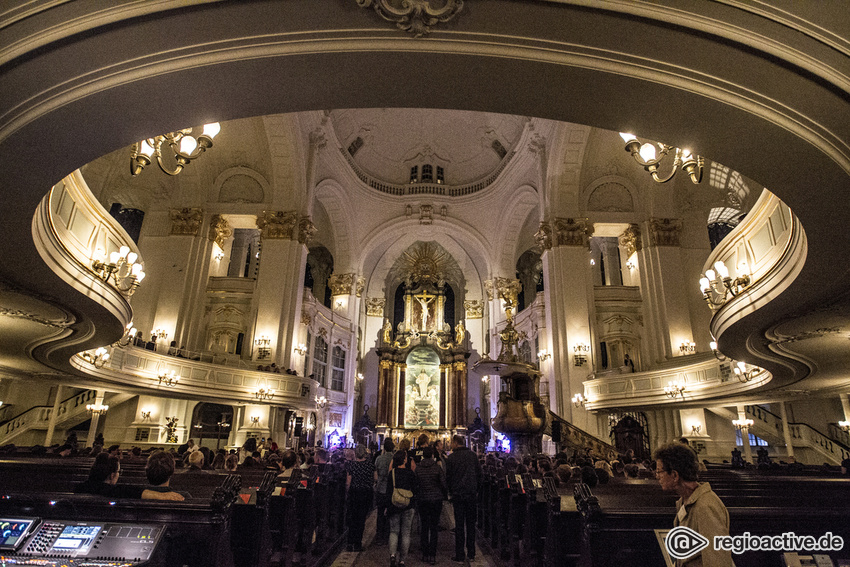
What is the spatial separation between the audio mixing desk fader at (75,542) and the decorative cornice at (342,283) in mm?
22945

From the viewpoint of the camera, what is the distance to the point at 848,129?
11.6 ft

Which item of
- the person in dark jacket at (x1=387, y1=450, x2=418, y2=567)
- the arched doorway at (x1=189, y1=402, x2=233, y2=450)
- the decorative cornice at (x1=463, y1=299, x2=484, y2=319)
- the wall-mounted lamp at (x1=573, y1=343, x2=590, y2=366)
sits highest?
the decorative cornice at (x1=463, y1=299, x2=484, y2=319)

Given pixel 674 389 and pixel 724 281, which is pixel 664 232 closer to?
pixel 674 389

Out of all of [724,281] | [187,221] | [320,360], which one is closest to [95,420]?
[187,221]

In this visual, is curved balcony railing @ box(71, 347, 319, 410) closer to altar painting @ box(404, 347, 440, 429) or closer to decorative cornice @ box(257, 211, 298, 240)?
decorative cornice @ box(257, 211, 298, 240)

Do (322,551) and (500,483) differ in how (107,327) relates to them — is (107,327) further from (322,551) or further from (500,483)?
(500,483)

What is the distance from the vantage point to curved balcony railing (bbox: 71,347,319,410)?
1145 centimetres

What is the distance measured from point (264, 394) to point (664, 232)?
50.1ft

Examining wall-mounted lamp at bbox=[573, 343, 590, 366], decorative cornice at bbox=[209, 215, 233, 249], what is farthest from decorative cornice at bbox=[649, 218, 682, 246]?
decorative cornice at bbox=[209, 215, 233, 249]

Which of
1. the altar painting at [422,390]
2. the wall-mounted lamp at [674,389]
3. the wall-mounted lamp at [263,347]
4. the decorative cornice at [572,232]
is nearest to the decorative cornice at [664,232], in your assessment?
the decorative cornice at [572,232]

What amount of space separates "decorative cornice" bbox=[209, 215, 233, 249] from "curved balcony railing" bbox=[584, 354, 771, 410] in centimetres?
1469

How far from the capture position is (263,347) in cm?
1692

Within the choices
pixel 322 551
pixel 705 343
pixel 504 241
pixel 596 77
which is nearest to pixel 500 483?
pixel 322 551

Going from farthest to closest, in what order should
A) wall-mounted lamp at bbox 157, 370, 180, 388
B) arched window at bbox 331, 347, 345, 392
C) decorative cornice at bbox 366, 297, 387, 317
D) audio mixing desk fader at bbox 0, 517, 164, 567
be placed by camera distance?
decorative cornice at bbox 366, 297, 387, 317 → arched window at bbox 331, 347, 345, 392 → wall-mounted lamp at bbox 157, 370, 180, 388 → audio mixing desk fader at bbox 0, 517, 164, 567
